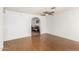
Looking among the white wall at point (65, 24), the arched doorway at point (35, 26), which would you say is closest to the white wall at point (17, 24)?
the arched doorway at point (35, 26)

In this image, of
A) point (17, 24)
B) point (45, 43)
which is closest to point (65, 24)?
point (45, 43)

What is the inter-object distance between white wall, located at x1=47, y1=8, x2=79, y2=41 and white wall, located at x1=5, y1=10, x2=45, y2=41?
237 mm

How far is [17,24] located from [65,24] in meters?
0.96

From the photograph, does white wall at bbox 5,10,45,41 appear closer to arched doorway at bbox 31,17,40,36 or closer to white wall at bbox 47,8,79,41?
arched doorway at bbox 31,17,40,36

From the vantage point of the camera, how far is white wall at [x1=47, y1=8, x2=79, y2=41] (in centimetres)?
166

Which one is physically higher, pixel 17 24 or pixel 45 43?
pixel 17 24

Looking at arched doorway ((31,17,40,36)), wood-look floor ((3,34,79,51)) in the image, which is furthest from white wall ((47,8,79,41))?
arched doorway ((31,17,40,36))

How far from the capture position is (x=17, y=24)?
171 centimetres

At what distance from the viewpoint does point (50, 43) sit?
1883 mm

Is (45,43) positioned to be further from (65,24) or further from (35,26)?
(65,24)

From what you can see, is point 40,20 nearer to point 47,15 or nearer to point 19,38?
point 47,15

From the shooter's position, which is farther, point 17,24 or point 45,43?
point 45,43

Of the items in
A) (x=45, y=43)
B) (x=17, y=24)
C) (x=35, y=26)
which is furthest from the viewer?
(x=45, y=43)
